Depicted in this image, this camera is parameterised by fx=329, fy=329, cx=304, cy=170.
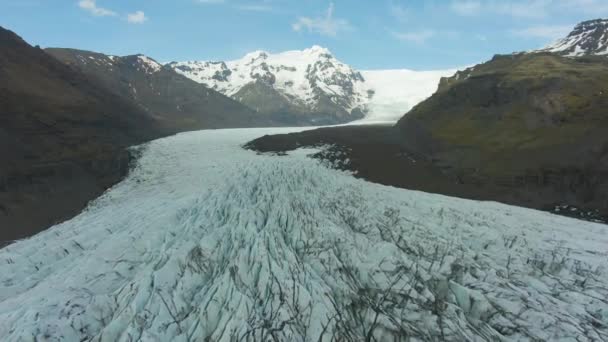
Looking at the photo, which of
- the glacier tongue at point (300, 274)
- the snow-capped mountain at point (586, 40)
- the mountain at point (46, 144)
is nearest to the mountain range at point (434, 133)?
the mountain at point (46, 144)

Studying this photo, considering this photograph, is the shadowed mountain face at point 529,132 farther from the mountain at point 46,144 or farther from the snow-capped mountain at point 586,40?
the snow-capped mountain at point 586,40

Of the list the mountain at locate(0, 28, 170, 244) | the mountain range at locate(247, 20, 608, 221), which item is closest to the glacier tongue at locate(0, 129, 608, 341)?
the mountain at locate(0, 28, 170, 244)

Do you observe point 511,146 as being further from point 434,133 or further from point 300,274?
point 300,274

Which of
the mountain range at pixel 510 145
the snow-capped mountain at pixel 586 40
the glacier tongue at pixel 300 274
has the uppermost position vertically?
the snow-capped mountain at pixel 586 40

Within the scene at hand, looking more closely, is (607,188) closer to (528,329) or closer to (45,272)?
(528,329)

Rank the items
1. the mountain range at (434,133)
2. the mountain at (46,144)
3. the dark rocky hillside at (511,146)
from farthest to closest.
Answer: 1. the dark rocky hillside at (511,146)
2. the mountain range at (434,133)
3. the mountain at (46,144)

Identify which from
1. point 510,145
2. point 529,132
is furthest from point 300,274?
point 529,132

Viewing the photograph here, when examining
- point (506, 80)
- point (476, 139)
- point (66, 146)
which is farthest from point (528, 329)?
point (506, 80)

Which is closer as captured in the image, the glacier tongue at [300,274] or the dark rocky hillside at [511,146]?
the glacier tongue at [300,274]
